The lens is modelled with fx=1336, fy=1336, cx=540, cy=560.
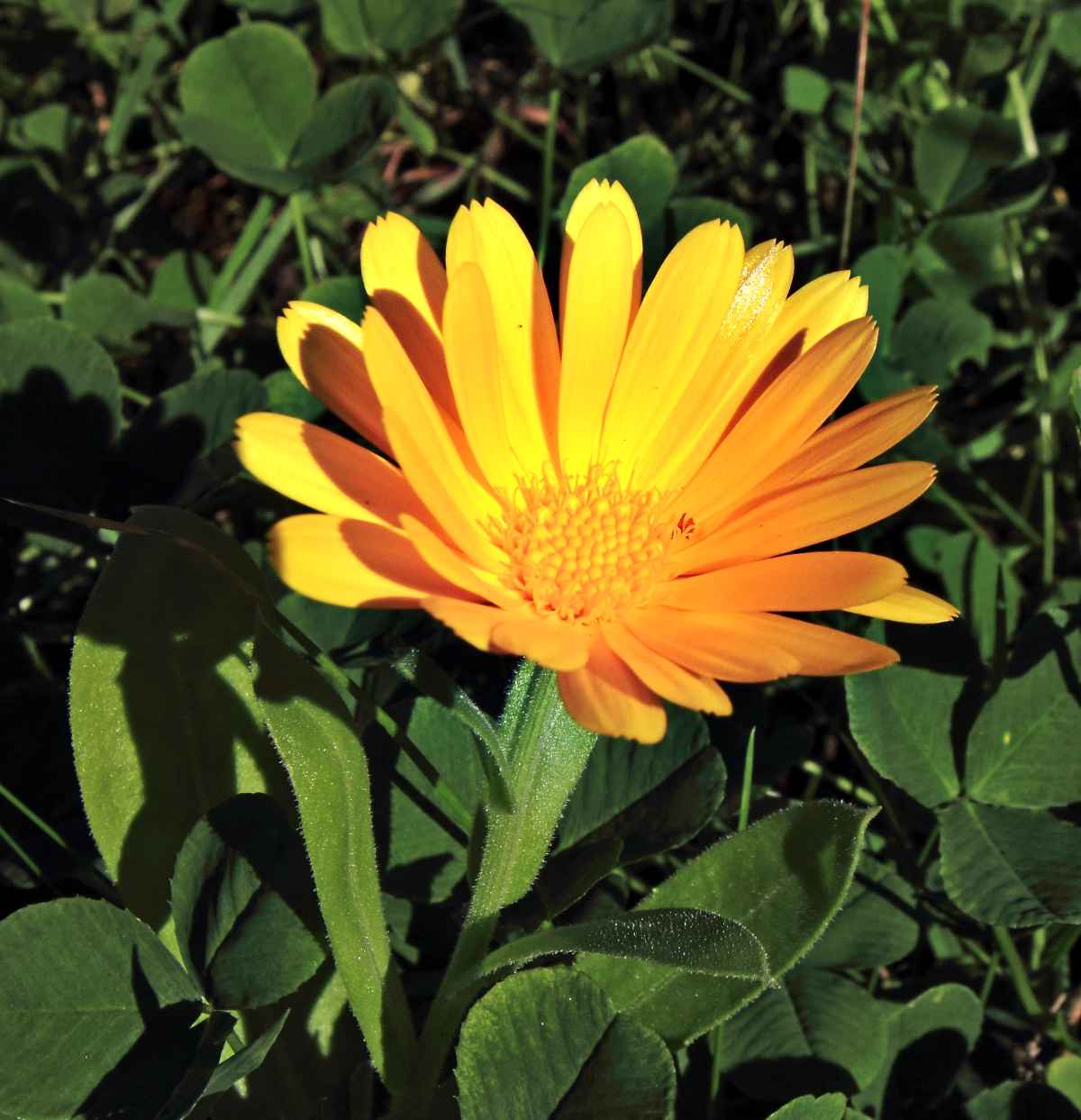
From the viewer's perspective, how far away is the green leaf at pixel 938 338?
2.71 meters

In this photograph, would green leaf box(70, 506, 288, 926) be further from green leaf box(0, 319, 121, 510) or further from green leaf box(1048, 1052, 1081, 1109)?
green leaf box(1048, 1052, 1081, 1109)

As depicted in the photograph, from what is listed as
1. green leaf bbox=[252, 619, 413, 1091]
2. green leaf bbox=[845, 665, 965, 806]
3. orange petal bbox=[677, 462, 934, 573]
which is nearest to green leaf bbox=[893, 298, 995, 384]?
green leaf bbox=[845, 665, 965, 806]

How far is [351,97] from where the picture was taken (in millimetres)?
2629

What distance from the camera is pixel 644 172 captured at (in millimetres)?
2428

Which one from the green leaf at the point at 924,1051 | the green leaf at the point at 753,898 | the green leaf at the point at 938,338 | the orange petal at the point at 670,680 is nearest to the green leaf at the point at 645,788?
the green leaf at the point at 753,898

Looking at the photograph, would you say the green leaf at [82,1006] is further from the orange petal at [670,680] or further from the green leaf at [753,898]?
the orange petal at [670,680]

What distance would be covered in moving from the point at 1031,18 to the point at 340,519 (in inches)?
103

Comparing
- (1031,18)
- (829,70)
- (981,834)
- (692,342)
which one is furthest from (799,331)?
(1031,18)

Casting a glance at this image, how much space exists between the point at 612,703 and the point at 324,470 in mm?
417

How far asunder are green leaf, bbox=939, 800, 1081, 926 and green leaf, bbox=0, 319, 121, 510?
4.68 ft

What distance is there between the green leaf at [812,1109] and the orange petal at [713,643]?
0.52 meters

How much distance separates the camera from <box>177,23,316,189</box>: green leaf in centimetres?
269

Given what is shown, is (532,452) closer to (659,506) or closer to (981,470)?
(659,506)

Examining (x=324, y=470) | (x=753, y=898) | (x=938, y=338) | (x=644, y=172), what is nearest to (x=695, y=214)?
(x=644, y=172)
